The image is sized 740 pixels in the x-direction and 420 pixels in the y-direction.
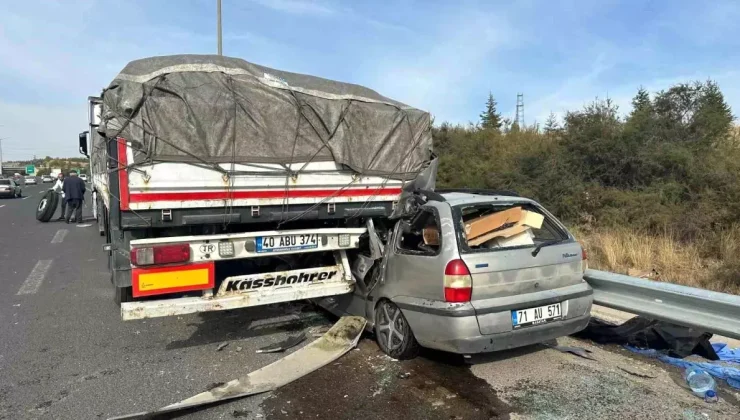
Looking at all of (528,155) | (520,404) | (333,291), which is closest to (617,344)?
(520,404)

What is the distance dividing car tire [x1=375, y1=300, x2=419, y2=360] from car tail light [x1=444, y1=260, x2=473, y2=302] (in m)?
0.66

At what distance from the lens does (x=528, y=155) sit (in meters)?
14.7

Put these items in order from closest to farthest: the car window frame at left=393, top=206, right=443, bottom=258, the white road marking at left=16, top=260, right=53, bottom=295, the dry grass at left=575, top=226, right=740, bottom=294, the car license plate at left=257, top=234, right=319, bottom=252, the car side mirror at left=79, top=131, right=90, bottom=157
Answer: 1. the car window frame at left=393, top=206, right=443, bottom=258
2. the car license plate at left=257, top=234, right=319, bottom=252
3. the dry grass at left=575, top=226, right=740, bottom=294
4. the white road marking at left=16, top=260, right=53, bottom=295
5. the car side mirror at left=79, top=131, right=90, bottom=157

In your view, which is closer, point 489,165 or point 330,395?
point 330,395

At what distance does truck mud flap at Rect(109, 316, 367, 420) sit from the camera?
3.70 m

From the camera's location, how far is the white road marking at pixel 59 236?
496 inches

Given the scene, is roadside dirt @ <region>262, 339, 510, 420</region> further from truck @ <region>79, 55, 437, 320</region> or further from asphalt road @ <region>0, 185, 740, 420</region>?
truck @ <region>79, 55, 437, 320</region>

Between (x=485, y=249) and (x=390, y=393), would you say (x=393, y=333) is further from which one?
(x=485, y=249)

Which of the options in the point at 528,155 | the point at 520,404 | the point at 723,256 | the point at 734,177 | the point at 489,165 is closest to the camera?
the point at 520,404

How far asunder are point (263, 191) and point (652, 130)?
34.2ft

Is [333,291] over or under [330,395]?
over

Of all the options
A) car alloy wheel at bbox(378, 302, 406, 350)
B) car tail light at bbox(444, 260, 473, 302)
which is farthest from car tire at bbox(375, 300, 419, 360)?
car tail light at bbox(444, 260, 473, 302)

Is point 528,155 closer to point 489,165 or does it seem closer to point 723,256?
point 489,165

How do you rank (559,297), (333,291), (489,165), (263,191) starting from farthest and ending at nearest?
(489,165) < (333,291) < (263,191) < (559,297)
